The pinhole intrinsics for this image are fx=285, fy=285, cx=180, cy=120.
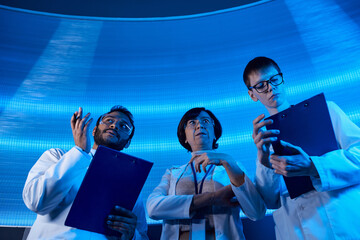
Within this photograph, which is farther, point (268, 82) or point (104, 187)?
point (268, 82)

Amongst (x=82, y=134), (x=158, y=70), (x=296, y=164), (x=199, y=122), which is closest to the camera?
(x=296, y=164)

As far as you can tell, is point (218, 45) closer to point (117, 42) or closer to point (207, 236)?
point (117, 42)

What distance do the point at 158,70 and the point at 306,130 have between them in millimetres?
2047

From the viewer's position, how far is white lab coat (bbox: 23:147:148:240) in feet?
4.88

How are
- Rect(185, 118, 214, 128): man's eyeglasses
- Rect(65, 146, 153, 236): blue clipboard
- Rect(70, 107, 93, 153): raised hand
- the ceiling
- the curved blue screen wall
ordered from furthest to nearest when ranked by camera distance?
the ceiling, the curved blue screen wall, Rect(185, 118, 214, 128): man's eyeglasses, Rect(70, 107, 93, 153): raised hand, Rect(65, 146, 153, 236): blue clipboard

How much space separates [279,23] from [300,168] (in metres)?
2.19

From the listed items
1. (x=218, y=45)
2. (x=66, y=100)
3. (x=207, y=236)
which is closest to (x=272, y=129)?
(x=207, y=236)

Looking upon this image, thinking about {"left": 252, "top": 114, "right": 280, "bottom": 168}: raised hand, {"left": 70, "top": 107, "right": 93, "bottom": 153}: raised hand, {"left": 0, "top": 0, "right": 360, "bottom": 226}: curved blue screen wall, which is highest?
{"left": 0, "top": 0, "right": 360, "bottom": 226}: curved blue screen wall

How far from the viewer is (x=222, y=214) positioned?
5.27 feet

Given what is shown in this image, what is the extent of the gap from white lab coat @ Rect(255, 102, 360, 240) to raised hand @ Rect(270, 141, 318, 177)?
0.03 m

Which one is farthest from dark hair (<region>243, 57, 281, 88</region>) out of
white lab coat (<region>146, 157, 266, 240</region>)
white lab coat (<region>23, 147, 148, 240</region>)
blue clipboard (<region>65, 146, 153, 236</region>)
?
white lab coat (<region>23, 147, 148, 240</region>)

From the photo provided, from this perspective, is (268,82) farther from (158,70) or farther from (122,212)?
(158,70)

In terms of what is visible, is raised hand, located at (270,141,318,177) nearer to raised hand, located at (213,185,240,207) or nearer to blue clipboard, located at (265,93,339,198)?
blue clipboard, located at (265,93,339,198)

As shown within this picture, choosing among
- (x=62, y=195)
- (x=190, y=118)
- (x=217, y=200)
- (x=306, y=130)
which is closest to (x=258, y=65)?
(x=306, y=130)
